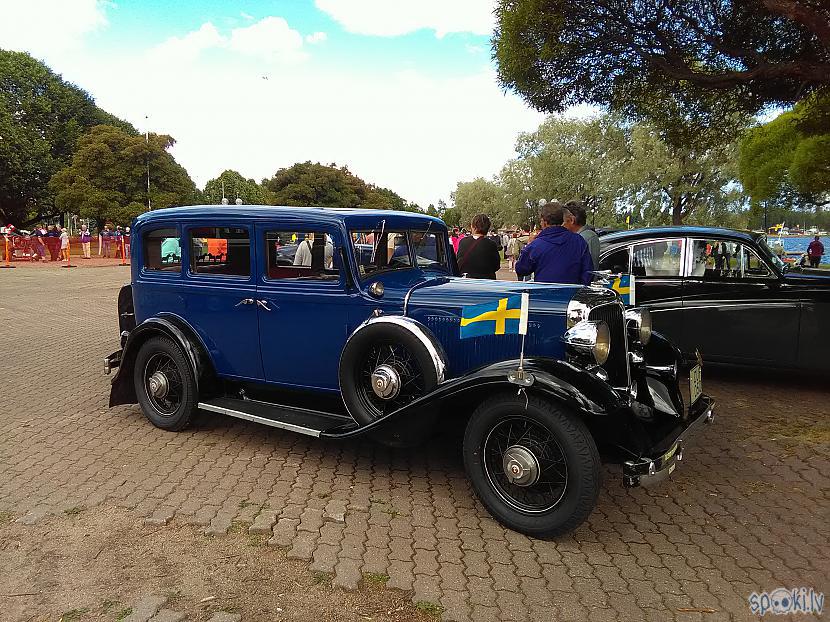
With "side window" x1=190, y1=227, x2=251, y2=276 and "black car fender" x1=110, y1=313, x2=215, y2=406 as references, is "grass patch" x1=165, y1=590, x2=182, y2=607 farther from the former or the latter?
"side window" x1=190, y1=227, x2=251, y2=276

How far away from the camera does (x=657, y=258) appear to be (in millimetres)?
6812

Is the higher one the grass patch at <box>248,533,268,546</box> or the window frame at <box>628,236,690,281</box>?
the window frame at <box>628,236,690,281</box>

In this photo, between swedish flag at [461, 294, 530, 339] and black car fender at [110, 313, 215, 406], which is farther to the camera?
black car fender at [110, 313, 215, 406]

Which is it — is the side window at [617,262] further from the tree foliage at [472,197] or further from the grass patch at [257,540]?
the tree foliage at [472,197]

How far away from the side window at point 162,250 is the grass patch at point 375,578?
3220 mm

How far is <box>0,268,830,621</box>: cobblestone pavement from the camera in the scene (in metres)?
2.85

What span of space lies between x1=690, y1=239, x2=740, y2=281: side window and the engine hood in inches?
126

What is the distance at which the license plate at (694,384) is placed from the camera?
158 inches

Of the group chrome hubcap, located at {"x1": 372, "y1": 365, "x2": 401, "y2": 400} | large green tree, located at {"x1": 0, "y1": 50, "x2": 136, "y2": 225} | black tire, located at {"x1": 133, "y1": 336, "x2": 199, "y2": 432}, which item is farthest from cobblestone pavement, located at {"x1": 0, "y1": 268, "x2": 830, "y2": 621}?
large green tree, located at {"x1": 0, "y1": 50, "x2": 136, "y2": 225}

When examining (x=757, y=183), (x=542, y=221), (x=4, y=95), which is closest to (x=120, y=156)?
(x=4, y=95)

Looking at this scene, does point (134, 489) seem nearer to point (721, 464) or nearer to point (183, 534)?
point (183, 534)

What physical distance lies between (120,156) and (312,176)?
24.5 m

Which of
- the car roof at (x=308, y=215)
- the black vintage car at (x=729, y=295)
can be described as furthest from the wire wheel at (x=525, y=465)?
the black vintage car at (x=729, y=295)

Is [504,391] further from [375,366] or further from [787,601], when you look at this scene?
[787,601]
